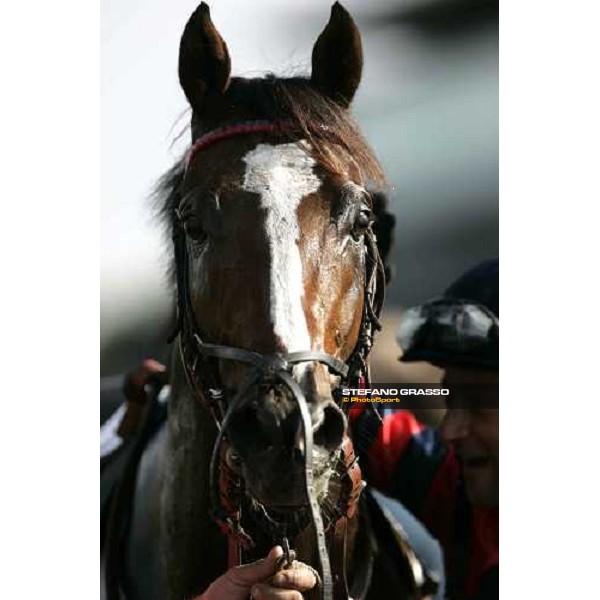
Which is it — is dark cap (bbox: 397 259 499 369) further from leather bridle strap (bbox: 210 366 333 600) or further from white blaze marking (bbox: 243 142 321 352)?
leather bridle strap (bbox: 210 366 333 600)

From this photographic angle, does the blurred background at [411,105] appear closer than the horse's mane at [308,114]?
No

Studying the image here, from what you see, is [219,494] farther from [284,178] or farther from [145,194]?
[145,194]

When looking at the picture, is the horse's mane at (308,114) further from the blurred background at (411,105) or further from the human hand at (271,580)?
the human hand at (271,580)

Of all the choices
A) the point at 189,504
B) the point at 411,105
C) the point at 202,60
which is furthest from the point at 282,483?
the point at 411,105

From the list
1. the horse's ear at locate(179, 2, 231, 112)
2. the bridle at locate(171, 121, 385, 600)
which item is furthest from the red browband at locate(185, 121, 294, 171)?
the horse's ear at locate(179, 2, 231, 112)

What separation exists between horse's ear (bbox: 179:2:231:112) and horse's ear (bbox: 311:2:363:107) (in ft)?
0.78

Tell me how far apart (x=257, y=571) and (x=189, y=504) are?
0.28 m

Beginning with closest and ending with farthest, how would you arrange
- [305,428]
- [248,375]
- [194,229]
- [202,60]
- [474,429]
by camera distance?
[305,428], [248,375], [194,229], [202,60], [474,429]

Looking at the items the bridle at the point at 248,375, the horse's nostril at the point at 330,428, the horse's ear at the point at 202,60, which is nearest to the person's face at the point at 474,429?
the bridle at the point at 248,375

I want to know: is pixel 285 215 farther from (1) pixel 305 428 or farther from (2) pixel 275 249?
(1) pixel 305 428

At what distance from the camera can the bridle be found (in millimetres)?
1738

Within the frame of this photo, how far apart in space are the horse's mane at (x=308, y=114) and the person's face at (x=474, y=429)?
2.21 feet

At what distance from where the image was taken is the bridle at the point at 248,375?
1738 millimetres

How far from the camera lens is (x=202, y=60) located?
2168 millimetres
